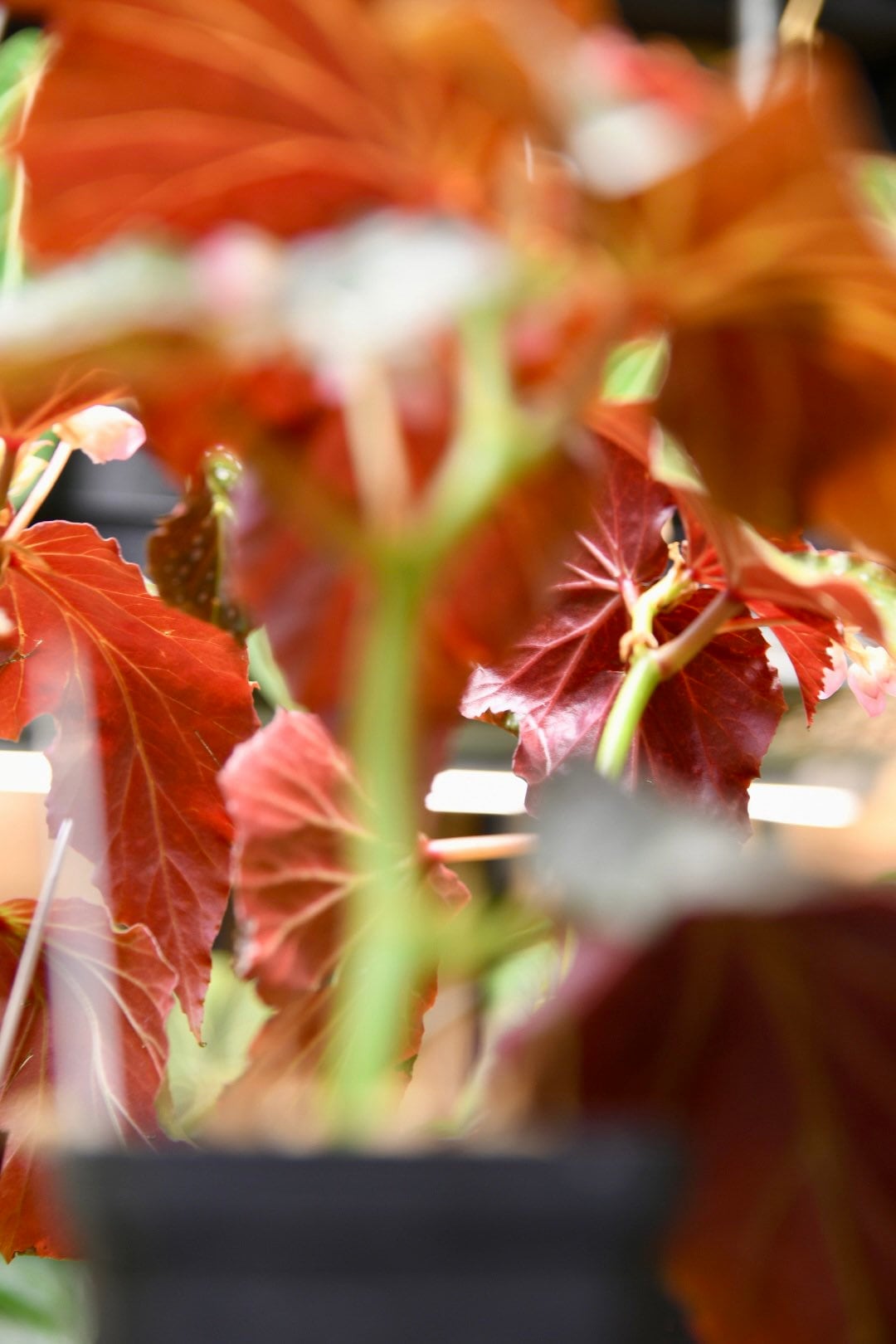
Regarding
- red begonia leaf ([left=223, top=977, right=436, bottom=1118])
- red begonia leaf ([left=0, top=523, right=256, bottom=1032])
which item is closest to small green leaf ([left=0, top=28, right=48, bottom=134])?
red begonia leaf ([left=0, top=523, right=256, bottom=1032])

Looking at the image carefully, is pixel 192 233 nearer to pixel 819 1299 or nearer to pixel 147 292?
pixel 147 292

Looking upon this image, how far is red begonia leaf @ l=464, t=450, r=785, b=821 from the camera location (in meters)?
0.40

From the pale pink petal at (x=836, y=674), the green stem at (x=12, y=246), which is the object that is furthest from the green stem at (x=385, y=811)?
the pale pink petal at (x=836, y=674)

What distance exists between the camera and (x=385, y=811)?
19cm

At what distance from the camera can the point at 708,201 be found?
0.63ft

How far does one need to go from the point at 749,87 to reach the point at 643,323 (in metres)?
0.06

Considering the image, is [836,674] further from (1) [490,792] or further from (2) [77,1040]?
(1) [490,792]

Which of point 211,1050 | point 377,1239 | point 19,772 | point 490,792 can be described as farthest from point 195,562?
point 19,772

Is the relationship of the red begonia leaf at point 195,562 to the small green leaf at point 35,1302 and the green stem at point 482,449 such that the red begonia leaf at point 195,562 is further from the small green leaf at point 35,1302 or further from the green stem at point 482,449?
the small green leaf at point 35,1302

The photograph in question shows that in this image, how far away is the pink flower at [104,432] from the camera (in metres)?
0.40

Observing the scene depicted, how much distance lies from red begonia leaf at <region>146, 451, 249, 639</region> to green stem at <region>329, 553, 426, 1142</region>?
10 cm

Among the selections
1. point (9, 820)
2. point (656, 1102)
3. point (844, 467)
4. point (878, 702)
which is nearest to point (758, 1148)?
point (656, 1102)

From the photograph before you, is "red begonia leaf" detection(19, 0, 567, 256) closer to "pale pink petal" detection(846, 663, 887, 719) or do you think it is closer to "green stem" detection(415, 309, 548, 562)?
"green stem" detection(415, 309, 548, 562)

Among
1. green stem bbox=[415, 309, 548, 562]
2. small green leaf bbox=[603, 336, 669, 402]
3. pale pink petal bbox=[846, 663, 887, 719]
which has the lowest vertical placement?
pale pink petal bbox=[846, 663, 887, 719]
